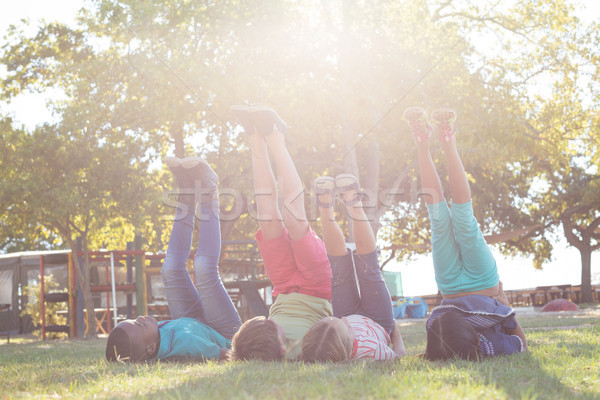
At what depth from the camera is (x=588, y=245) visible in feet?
82.6

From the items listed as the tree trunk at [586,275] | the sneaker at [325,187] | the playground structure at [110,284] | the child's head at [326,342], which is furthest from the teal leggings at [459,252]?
the tree trunk at [586,275]

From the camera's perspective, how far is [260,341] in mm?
3523

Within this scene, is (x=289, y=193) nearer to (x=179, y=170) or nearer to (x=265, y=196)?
→ (x=265, y=196)

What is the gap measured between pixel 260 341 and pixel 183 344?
0.94m

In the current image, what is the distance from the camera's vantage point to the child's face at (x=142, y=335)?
3.93m

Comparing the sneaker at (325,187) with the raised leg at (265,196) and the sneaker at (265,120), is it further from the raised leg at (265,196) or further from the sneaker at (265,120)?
the sneaker at (265,120)

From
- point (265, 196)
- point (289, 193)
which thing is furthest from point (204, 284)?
point (289, 193)

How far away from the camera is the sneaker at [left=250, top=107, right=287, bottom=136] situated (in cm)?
413

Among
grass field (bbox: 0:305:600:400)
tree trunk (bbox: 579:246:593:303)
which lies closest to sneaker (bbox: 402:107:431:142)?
grass field (bbox: 0:305:600:400)

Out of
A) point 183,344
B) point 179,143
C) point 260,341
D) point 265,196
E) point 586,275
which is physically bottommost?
point 586,275

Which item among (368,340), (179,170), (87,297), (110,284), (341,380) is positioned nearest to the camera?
(341,380)

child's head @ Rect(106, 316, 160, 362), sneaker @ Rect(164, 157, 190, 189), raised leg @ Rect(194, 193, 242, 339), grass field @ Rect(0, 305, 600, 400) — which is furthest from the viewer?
sneaker @ Rect(164, 157, 190, 189)

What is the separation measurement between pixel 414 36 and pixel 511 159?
4.54 metres

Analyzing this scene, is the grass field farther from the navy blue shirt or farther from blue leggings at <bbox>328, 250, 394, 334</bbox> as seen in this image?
blue leggings at <bbox>328, 250, 394, 334</bbox>
